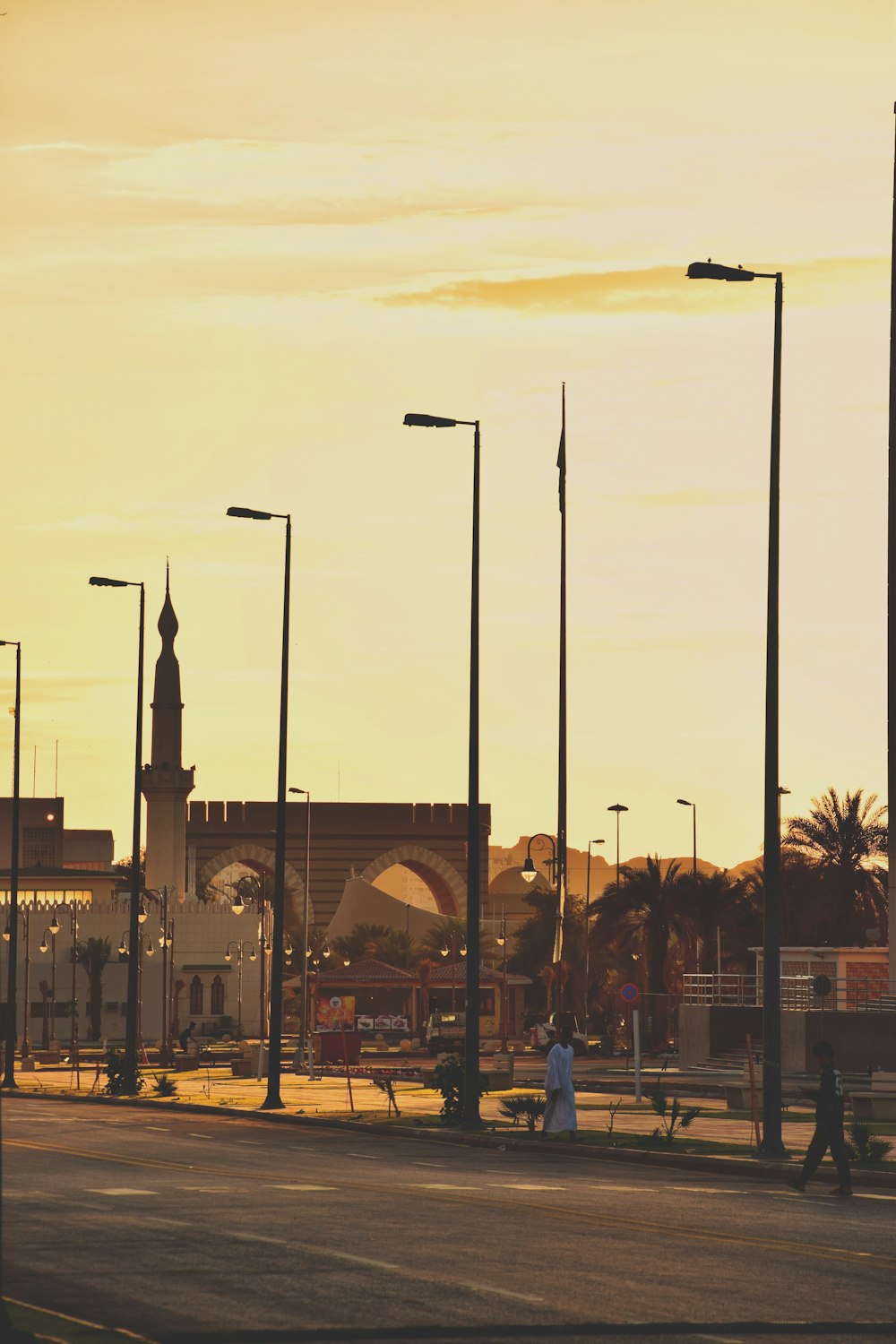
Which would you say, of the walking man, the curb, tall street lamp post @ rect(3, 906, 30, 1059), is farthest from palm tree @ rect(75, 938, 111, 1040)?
the walking man

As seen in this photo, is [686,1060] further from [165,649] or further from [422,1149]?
[165,649]

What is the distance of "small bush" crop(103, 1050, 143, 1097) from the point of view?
5041 cm

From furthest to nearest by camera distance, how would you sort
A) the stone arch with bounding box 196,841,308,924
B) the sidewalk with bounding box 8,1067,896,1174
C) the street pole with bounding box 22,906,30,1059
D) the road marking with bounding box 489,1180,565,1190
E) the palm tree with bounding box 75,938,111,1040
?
the stone arch with bounding box 196,841,308,924 → the palm tree with bounding box 75,938,111,1040 → the street pole with bounding box 22,906,30,1059 → the sidewalk with bounding box 8,1067,896,1174 → the road marking with bounding box 489,1180,565,1190

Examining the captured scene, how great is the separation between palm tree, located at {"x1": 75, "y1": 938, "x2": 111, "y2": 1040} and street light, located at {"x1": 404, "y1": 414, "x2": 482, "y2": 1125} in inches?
2459

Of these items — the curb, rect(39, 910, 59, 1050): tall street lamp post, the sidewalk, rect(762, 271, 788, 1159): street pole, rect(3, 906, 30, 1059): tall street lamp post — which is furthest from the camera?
rect(39, 910, 59, 1050): tall street lamp post

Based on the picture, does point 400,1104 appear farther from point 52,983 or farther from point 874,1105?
point 52,983

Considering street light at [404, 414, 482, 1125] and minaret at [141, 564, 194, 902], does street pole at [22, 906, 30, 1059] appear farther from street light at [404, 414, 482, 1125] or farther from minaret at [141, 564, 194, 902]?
street light at [404, 414, 482, 1125]

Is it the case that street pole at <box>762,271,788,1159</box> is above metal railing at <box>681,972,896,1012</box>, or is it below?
above

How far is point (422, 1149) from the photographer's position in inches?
1264

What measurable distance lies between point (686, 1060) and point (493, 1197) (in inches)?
1523

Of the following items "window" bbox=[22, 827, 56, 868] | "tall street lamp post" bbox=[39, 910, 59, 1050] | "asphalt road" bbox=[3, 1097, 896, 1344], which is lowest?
"tall street lamp post" bbox=[39, 910, 59, 1050]

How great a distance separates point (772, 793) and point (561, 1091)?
6414 millimetres

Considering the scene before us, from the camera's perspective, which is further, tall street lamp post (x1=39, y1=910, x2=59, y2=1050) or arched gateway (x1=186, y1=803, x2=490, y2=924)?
arched gateway (x1=186, y1=803, x2=490, y2=924)

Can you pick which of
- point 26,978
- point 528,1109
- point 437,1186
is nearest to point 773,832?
point 437,1186
